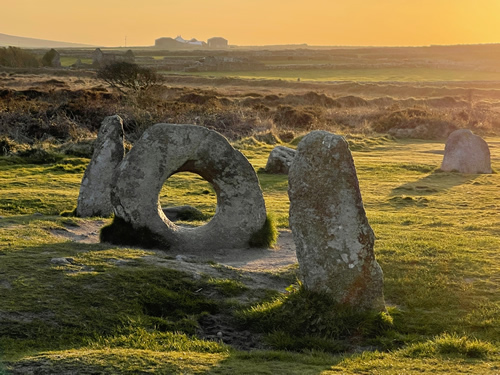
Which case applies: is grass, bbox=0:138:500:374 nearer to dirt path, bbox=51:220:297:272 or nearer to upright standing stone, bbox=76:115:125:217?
dirt path, bbox=51:220:297:272

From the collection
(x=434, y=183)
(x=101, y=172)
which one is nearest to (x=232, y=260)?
(x=101, y=172)

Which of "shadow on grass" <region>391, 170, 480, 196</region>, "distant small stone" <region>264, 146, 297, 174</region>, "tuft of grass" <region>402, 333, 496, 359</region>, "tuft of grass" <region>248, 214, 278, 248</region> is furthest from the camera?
"distant small stone" <region>264, 146, 297, 174</region>

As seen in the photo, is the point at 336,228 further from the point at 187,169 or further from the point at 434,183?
the point at 434,183

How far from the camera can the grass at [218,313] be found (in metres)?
8.03

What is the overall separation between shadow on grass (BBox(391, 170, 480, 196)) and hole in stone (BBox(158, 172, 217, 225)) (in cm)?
686

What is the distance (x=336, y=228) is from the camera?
10000 millimetres

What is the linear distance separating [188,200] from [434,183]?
406 inches

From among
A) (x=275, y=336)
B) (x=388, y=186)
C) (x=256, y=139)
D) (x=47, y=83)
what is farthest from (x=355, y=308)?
(x=47, y=83)

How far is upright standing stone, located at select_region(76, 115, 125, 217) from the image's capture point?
17.7 m

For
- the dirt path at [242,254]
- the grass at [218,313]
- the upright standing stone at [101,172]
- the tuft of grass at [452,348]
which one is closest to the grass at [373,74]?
the upright standing stone at [101,172]

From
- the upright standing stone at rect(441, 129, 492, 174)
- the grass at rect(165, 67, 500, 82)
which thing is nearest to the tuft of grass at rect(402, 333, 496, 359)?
the upright standing stone at rect(441, 129, 492, 174)

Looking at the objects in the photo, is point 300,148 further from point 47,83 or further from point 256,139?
point 47,83

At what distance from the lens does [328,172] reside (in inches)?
395

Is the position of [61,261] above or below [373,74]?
below
